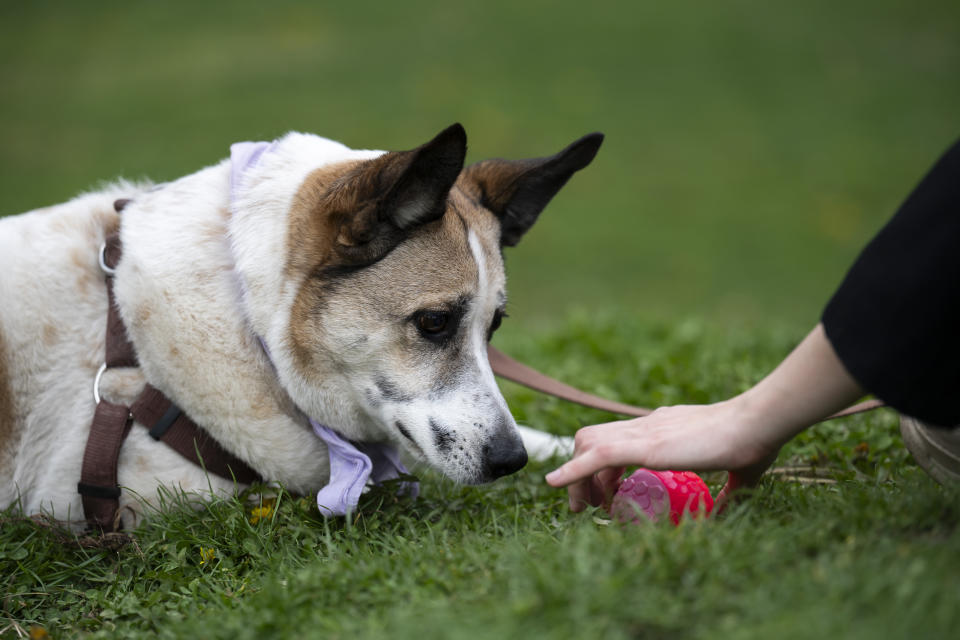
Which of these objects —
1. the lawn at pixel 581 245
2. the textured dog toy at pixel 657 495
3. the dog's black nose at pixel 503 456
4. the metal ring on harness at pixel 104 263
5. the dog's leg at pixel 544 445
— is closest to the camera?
the lawn at pixel 581 245

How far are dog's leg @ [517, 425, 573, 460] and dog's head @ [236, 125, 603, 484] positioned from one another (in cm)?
86

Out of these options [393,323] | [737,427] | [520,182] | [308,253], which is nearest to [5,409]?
[308,253]

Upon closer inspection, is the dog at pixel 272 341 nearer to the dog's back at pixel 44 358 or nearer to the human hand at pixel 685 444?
the dog's back at pixel 44 358

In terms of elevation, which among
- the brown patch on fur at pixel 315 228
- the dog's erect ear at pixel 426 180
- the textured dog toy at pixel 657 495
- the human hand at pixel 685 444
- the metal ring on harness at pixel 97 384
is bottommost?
the textured dog toy at pixel 657 495

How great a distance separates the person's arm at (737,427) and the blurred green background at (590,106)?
8206 mm

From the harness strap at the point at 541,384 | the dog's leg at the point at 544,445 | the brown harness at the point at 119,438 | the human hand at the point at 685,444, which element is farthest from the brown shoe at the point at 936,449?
the dog's leg at the point at 544,445

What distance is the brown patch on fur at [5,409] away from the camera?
304 cm

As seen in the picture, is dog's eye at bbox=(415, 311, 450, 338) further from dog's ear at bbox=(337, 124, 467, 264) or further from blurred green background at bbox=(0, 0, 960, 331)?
blurred green background at bbox=(0, 0, 960, 331)

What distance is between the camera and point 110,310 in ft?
10.2

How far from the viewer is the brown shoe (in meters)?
2.51

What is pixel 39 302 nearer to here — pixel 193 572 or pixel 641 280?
pixel 193 572

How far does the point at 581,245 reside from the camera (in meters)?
14.6

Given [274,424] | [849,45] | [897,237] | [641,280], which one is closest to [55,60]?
[641,280]

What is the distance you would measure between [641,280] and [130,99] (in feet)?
45.0
